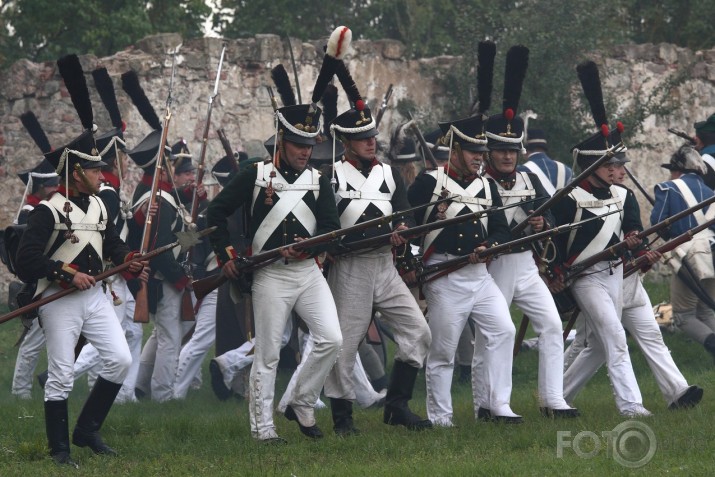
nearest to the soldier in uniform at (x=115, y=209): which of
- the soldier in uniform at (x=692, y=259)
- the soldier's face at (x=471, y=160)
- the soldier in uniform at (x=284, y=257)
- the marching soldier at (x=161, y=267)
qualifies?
the marching soldier at (x=161, y=267)

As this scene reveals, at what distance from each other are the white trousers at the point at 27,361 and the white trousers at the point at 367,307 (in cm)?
363

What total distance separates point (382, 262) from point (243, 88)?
901 centimetres

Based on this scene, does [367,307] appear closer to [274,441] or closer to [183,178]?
[274,441]

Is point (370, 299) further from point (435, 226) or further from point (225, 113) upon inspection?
point (225, 113)

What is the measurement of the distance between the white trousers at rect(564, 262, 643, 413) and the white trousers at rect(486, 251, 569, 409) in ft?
0.95

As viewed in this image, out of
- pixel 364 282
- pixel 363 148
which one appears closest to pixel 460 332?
pixel 364 282

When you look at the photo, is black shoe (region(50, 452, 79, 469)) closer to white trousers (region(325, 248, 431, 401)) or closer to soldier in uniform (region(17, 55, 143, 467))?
soldier in uniform (region(17, 55, 143, 467))

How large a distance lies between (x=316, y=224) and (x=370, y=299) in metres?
0.72

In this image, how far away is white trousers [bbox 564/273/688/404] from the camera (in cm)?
1030

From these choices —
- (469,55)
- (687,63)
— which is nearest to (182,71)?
(469,55)

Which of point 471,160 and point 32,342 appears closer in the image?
point 471,160

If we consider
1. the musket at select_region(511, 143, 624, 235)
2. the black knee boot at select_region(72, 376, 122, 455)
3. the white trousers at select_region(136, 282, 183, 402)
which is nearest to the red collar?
the white trousers at select_region(136, 282, 183, 402)

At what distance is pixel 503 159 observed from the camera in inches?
412
